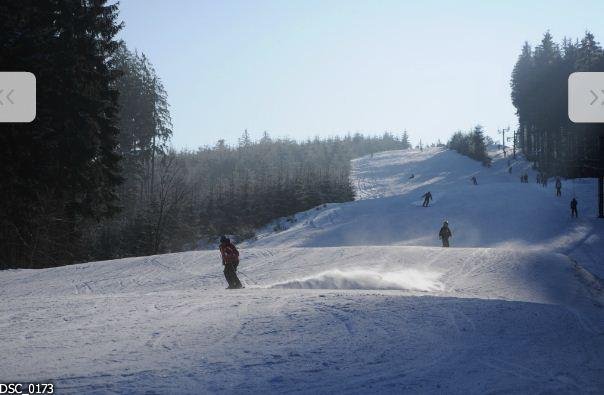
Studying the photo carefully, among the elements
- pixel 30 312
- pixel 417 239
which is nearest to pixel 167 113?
pixel 417 239

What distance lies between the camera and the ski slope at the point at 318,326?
7.08 meters

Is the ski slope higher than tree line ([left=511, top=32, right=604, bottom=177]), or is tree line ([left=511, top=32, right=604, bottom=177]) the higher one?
tree line ([left=511, top=32, right=604, bottom=177])

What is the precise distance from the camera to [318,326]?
31.0 feet

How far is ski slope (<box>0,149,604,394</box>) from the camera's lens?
279 inches

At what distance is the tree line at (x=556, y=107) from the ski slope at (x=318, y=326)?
110ft

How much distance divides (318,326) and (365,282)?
7.21 meters

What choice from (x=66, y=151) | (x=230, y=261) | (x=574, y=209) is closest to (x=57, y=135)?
(x=66, y=151)

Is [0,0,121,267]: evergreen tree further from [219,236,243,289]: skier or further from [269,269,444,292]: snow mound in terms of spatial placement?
[269,269,444,292]: snow mound

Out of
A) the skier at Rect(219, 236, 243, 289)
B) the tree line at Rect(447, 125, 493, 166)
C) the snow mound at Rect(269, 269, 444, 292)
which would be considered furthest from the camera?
the tree line at Rect(447, 125, 493, 166)

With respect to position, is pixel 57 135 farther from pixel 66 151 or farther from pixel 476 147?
pixel 476 147

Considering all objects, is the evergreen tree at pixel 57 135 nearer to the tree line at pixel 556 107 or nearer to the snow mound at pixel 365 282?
the snow mound at pixel 365 282

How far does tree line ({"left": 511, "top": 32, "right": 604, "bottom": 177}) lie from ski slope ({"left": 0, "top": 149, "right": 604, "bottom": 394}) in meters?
33.5

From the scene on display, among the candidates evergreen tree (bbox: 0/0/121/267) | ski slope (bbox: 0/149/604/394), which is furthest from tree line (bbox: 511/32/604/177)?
evergreen tree (bbox: 0/0/121/267)

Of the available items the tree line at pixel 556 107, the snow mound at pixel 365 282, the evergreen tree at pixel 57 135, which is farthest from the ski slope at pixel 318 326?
the tree line at pixel 556 107
